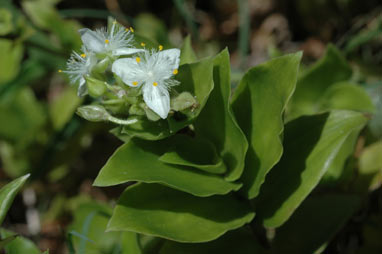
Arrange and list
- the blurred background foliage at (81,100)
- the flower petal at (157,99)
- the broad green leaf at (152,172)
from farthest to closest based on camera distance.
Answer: the blurred background foliage at (81,100) → the broad green leaf at (152,172) → the flower petal at (157,99)

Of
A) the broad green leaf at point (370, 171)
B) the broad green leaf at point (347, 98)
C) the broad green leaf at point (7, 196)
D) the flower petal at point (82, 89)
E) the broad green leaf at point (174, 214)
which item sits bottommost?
the broad green leaf at point (370, 171)

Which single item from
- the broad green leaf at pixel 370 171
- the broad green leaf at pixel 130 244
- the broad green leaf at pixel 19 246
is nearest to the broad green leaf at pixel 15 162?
the broad green leaf at pixel 19 246

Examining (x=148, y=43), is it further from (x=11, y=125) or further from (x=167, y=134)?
(x=11, y=125)

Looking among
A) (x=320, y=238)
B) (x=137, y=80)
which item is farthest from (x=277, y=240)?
(x=137, y=80)

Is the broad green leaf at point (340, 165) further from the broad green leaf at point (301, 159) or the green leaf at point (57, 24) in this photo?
the green leaf at point (57, 24)

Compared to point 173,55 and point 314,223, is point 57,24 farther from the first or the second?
point 314,223

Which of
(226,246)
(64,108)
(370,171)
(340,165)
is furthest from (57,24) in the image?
(370,171)
